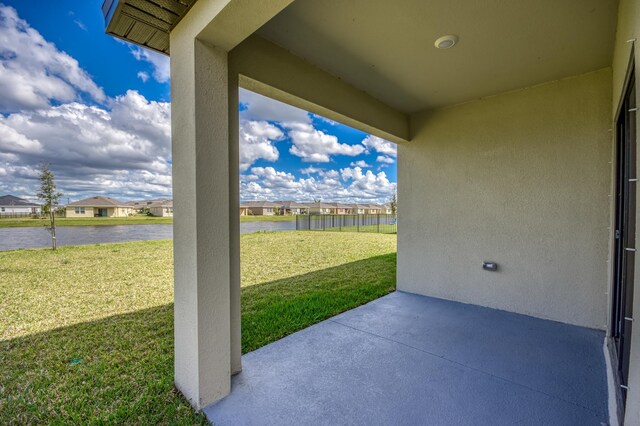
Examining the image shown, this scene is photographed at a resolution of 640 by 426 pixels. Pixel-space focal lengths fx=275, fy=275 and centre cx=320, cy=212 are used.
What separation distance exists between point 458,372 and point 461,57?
280 centimetres

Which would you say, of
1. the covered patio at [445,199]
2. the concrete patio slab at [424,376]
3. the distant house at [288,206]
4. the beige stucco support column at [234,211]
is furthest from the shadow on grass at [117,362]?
the distant house at [288,206]

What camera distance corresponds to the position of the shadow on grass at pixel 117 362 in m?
1.74

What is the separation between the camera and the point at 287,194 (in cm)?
2647

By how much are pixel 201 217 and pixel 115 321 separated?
262cm

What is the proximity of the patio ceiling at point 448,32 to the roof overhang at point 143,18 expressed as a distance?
699 mm

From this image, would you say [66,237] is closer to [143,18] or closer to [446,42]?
[143,18]

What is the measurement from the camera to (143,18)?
1.78 meters

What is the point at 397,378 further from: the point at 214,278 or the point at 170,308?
the point at 170,308

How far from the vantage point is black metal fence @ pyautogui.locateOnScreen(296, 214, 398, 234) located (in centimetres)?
1711

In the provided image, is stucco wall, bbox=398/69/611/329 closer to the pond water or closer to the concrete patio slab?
the concrete patio slab

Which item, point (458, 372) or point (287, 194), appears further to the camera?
point (287, 194)

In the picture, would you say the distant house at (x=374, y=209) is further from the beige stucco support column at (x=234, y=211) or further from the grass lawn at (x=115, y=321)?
the beige stucco support column at (x=234, y=211)

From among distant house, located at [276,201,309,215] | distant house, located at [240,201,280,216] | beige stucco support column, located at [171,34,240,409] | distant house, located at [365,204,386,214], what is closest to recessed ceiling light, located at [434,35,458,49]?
beige stucco support column, located at [171,34,240,409]

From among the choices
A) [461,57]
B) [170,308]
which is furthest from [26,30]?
[461,57]
